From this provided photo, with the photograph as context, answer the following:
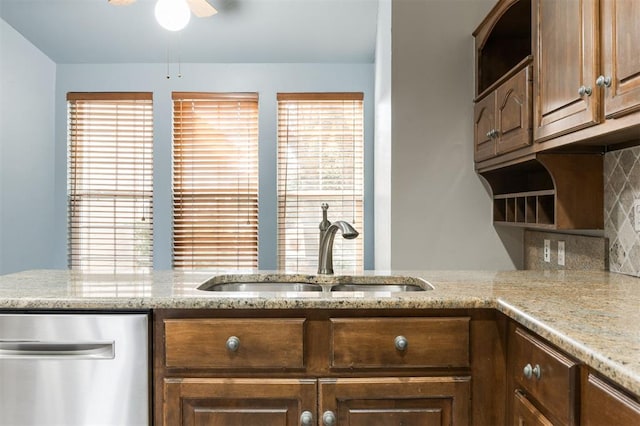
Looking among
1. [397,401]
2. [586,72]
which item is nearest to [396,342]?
[397,401]

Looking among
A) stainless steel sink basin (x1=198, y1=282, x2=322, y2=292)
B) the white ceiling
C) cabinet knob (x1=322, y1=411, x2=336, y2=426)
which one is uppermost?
the white ceiling

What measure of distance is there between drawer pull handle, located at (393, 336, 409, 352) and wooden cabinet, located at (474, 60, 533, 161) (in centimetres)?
107

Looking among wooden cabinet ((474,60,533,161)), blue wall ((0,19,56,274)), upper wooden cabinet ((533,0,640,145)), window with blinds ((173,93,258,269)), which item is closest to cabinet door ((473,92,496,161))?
wooden cabinet ((474,60,533,161))

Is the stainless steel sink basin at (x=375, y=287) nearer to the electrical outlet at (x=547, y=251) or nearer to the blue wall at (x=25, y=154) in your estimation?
the electrical outlet at (x=547, y=251)

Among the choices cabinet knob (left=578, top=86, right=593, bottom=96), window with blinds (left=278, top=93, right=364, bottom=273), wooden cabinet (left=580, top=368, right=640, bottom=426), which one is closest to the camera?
wooden cabinet (left=580, top=368, right=640, bottom=426)

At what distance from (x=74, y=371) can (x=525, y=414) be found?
4.06ft

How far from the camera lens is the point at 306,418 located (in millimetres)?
1358

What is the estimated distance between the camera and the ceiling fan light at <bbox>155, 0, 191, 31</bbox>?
8.68 feet

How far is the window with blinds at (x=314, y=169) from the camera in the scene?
4.17 m

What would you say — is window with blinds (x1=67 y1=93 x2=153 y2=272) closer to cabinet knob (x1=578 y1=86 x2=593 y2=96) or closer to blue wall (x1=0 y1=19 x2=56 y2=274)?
blue wall (x1=0 y1=19 x2=56 y2=274)

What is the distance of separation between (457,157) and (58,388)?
2.16 meters

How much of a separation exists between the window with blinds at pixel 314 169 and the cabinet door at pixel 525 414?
2.92 meters

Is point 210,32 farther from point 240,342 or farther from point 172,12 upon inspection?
point 240,342

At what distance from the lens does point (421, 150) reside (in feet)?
8.73
